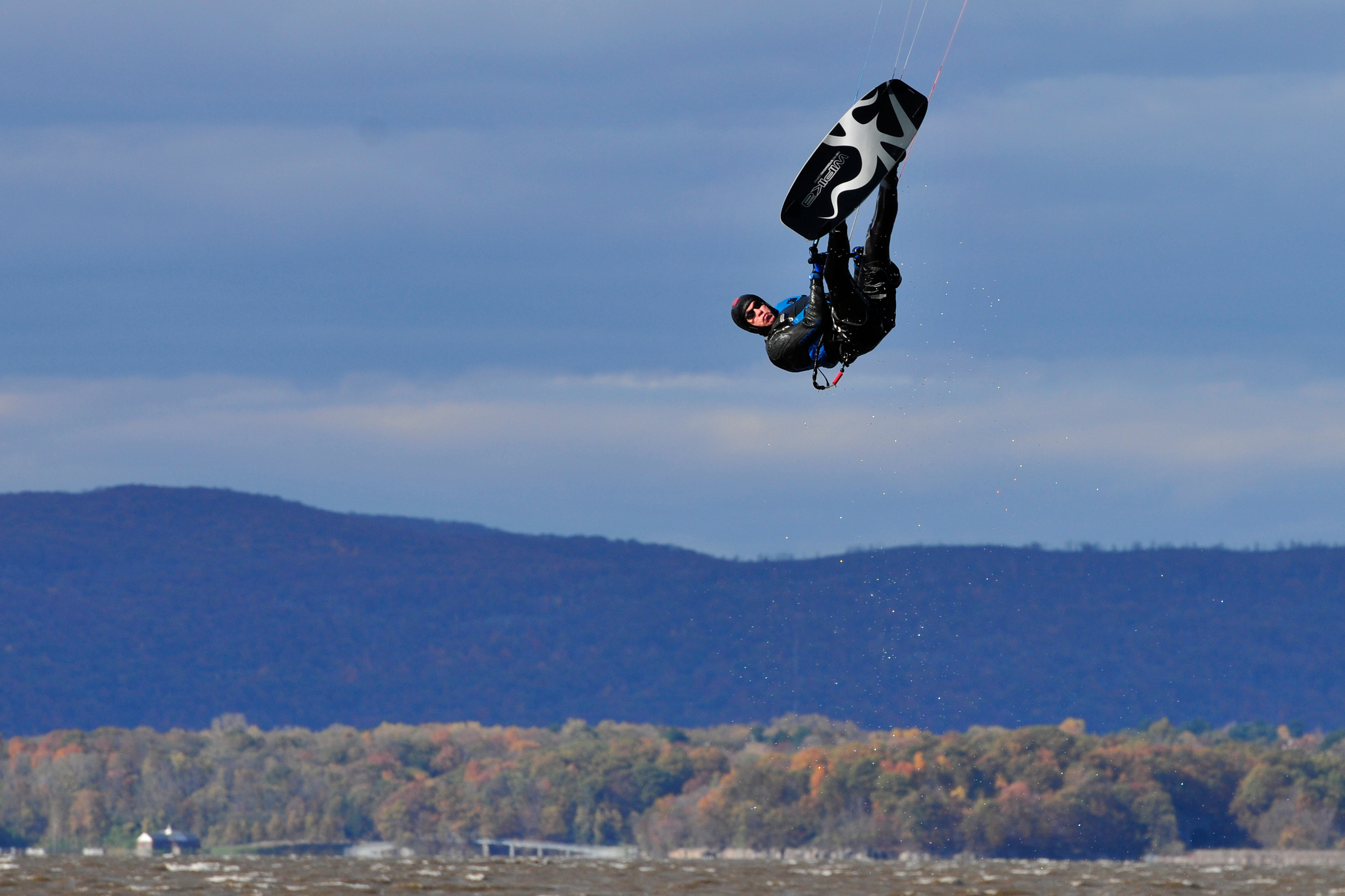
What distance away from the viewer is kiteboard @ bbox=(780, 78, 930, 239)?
90.7ft

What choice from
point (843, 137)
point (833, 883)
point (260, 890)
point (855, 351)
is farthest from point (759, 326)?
point (833, 883)

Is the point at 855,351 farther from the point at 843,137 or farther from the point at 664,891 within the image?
the point at 664,891

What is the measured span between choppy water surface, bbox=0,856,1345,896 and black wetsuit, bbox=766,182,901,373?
8975 centimetres

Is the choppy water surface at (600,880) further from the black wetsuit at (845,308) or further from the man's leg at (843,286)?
the man's leg at (843,286)

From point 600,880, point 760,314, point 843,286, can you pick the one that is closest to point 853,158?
point 843,286

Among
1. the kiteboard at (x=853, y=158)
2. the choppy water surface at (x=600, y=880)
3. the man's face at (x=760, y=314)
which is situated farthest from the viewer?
the choppy water surface at (x=600, y=880)

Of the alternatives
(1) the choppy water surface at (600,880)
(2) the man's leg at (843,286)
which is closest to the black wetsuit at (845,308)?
(2) the man's leg at (843,286)

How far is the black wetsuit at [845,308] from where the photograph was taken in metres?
28.2

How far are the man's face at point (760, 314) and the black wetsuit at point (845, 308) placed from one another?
16.9 inches

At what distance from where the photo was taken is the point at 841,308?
28484 mm

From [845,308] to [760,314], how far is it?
8.18ft

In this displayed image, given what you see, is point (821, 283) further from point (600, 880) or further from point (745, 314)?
point (600, 880)

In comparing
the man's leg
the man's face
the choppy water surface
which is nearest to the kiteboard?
the man's leg

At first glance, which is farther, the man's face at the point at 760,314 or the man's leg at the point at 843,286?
the man's face at the point at 760,314
